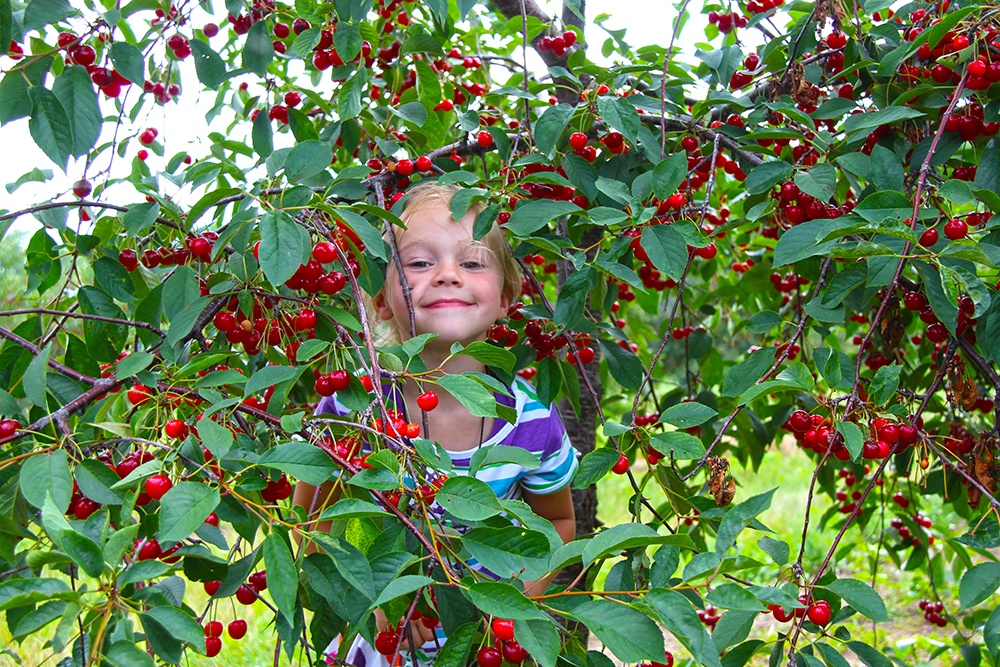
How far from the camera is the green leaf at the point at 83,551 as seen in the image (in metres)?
0.78

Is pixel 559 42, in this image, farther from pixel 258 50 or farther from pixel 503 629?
pixel 503 629

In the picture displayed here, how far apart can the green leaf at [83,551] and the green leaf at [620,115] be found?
3.12ft

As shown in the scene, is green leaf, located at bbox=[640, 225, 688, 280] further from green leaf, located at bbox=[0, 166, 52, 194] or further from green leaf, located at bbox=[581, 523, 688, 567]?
green leaf, located at bbox=[0, 166, 52, 194]

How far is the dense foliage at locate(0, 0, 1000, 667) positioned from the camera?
0.88m

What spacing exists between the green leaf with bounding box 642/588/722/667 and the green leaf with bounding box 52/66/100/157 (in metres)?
1.10

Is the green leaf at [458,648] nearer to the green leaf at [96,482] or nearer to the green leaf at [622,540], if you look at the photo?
the green leaf at [622,540]

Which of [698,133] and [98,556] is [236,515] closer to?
[98,556]

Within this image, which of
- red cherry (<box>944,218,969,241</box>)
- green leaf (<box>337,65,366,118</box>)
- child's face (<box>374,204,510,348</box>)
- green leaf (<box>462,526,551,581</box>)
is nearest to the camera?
green leaf (<box>462,526,551,581</box>)

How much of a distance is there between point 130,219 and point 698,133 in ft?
3.34

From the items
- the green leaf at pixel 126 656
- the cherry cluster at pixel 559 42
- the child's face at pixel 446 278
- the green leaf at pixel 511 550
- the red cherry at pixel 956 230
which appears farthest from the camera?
the cherry cluster at pixel 559 42

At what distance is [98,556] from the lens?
0.79 m

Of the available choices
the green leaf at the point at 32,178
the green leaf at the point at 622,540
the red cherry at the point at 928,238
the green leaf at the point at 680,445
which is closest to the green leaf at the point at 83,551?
the green leaf at the point at 622,540

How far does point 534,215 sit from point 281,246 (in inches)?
16.2

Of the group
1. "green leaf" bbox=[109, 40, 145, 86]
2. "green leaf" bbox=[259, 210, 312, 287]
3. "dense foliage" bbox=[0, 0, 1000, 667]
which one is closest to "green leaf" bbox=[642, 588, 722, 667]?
"dense foliage" bbox=[0, 0, 1000, 667]
